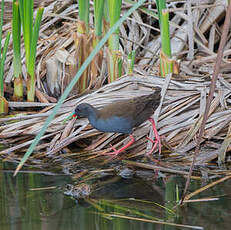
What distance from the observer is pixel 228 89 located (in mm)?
4523

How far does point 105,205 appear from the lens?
3.12m

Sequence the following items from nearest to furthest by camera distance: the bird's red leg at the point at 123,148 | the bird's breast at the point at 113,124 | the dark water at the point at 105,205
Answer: the dark water at the point at 105,205, the bird's breast at the point at 113,124, the bird's red leg at the point at 123,148

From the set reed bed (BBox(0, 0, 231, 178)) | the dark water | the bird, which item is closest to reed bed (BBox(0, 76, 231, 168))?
reed bed (BBox(0, 0, 231, 178))

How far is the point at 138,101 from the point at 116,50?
0.80 metres

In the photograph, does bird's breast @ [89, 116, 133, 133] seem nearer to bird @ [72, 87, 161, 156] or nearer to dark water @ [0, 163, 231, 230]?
bird @ [72, 87, 161, 156]

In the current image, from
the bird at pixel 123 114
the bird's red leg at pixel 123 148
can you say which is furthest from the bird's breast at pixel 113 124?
the bird's red leg at pixel 123 148

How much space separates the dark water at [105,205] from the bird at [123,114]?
1.83ft

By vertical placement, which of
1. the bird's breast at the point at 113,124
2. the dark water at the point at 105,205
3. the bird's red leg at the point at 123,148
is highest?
the bird's breast at the point at 113,124

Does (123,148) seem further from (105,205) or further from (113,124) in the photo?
(105,205)

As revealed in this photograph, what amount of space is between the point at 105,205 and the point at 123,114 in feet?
3.79

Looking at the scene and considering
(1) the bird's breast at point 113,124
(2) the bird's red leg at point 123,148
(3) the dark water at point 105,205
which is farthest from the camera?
(2) the bird's red leg at point 123,148

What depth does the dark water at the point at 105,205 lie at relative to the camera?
9.17 ft

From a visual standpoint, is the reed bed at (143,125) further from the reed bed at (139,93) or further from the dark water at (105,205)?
the dark water at (105,205)

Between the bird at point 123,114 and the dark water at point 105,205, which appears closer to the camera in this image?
the dark water at point 105,205
